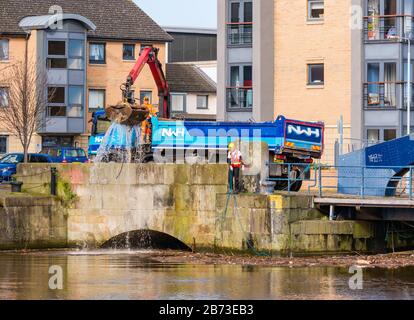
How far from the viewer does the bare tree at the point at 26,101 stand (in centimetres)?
7156

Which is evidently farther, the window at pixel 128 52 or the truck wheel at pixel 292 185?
the window at pixel 128 52

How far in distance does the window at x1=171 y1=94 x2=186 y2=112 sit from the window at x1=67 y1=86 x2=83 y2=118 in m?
9.69

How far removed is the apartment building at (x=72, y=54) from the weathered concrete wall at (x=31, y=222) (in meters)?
34.0

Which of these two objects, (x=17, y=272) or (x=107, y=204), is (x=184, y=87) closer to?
(x=107, y=204)

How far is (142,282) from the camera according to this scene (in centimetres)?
3338

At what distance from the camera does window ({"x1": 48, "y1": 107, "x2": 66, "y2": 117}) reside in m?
77.4

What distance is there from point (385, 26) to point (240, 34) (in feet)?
23.3

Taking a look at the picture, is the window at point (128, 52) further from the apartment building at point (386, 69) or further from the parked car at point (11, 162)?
the apartment building at point (386, 69)

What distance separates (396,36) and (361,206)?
2228 cm

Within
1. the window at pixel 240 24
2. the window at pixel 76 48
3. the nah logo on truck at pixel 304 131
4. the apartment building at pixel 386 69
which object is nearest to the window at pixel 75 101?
the window at pixel 76 48

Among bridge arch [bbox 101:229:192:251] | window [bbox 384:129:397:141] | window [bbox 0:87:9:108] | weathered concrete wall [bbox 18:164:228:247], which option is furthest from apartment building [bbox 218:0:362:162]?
weathered concrete wall [bbox 18:164:228:247]
